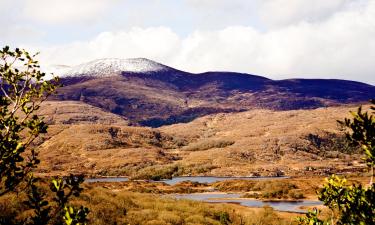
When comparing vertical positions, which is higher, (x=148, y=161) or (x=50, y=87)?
(x=50, y=87)

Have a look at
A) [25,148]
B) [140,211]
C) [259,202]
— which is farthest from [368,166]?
[259,202]

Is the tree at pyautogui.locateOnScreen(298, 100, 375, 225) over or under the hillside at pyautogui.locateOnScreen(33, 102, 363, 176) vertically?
over

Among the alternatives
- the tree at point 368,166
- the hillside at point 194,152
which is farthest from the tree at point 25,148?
the hillside at point 194,152

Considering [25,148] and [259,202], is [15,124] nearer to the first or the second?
[25,148]

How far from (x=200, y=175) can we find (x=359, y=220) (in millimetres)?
105242

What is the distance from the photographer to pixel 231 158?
12862 cm

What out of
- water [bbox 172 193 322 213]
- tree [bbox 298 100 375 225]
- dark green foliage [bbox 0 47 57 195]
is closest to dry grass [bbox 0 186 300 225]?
dark green foliage [bbox 0 47 57 195]

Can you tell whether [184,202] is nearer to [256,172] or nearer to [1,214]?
[1,214]

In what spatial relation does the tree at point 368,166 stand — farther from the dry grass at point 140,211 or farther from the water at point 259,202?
the water at point 259,202

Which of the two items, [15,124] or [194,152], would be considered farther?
[194,152]

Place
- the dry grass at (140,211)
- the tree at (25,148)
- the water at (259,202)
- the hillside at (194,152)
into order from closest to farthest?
the tree at (25,148) → the dry grass at (140,211) → the water at (259,202) → the hillside at (194,152)

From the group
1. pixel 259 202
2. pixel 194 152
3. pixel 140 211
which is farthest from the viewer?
pixel 194 152

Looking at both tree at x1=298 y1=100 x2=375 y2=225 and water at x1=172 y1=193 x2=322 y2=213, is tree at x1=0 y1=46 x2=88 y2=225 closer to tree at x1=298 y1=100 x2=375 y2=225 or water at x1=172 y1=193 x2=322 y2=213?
tree at x1=298 y1=100 x2=375 y2=225

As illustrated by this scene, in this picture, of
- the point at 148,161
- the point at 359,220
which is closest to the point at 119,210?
the point at 359,220
